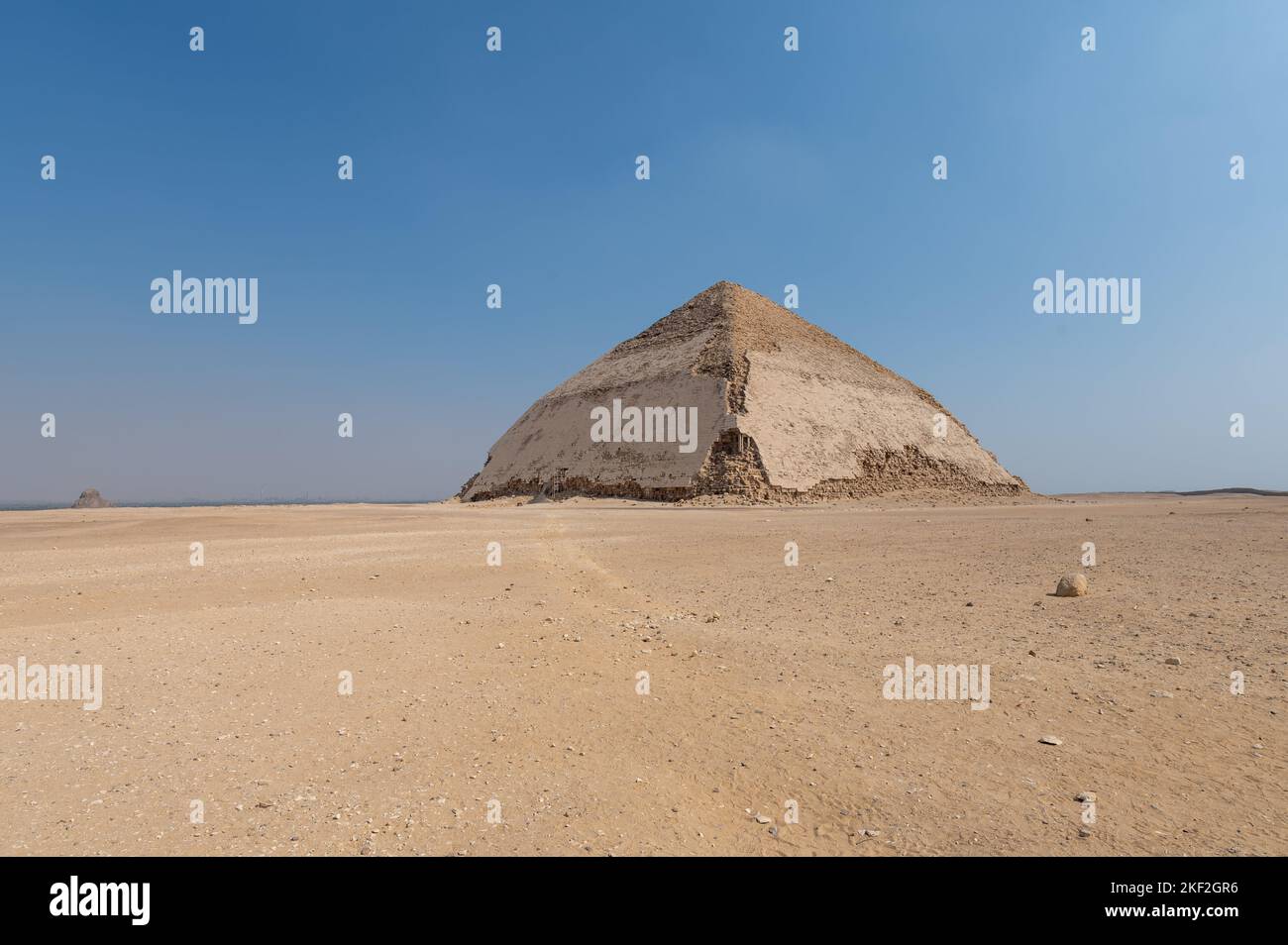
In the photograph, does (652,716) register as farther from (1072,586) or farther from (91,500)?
(91,500)

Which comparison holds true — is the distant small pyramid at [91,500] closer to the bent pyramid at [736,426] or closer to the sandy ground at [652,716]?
the bent pyramid at [736,426]

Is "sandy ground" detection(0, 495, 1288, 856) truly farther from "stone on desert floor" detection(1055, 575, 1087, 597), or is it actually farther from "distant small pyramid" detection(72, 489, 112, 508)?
"distant small pyramid" detection(72, 489, 112, 508)

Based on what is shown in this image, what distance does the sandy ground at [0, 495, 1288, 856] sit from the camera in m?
3.16

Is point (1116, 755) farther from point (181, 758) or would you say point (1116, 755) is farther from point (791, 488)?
point (791, 488)

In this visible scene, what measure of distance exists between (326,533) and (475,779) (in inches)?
624

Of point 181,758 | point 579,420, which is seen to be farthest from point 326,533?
point 579,420

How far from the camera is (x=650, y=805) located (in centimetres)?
341

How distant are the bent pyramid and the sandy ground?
2937cm

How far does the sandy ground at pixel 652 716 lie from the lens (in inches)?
125

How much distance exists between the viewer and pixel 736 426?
40.4m

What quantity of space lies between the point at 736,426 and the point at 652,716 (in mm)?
36513

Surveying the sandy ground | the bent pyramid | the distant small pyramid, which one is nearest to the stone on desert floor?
the sandy ground

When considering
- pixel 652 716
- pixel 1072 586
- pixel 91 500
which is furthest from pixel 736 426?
pixel 91 500

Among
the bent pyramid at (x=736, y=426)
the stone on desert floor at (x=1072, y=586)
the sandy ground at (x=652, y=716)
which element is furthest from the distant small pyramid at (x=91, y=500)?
the stone on desert floor at (x=1072, y=586)
